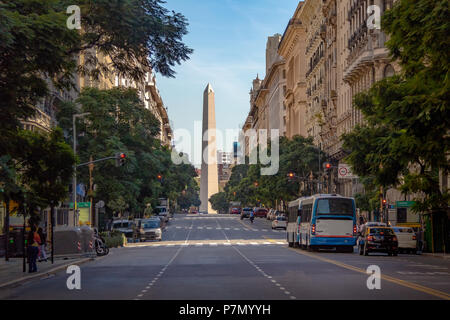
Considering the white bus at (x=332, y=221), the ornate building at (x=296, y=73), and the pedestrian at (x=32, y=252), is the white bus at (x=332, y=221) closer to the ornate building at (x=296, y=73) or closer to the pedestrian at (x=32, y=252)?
the pedestrian at (x=32, y=252)

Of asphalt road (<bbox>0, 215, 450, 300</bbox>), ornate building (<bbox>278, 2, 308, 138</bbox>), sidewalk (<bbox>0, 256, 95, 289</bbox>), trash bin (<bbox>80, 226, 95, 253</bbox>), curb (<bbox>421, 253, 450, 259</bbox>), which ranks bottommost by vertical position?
curb (<bbox>421, 253, 450, 259</bbox>)

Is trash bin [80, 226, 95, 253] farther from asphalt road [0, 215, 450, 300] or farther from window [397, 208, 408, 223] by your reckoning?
window [397, 208, 408, 223]

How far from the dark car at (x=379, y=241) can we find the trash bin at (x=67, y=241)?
14.5m

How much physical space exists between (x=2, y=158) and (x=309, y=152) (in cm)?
7663

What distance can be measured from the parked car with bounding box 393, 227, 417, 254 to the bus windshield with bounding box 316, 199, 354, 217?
434 cm

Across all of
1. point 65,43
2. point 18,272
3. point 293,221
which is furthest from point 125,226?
point 65,43

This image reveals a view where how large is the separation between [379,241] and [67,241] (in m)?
15.7

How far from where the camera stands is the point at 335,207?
46.2m

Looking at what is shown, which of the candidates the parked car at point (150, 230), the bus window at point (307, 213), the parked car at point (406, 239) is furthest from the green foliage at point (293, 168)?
the parked car at point (406, 239)

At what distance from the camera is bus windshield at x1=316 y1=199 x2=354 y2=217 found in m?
46.0

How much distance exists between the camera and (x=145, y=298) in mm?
18609

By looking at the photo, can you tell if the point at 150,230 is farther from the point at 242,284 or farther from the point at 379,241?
the point at 242,284

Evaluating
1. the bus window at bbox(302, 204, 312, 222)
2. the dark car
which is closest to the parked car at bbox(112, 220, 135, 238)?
the bus window at bbox(302, 204, 312, 222)

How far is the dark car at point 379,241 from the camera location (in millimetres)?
43469
